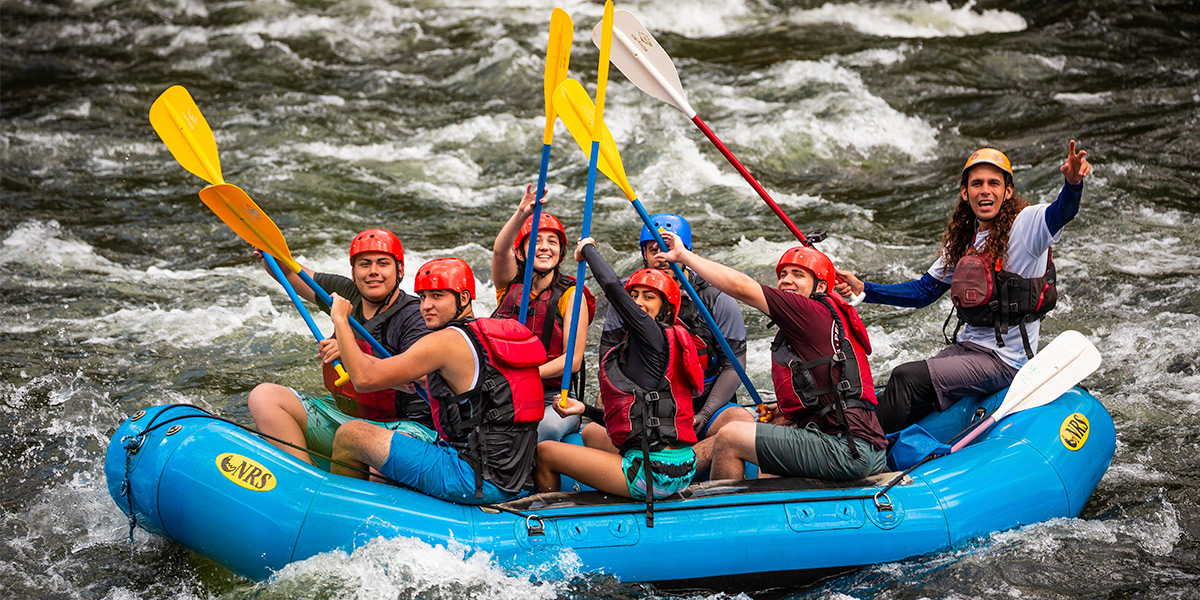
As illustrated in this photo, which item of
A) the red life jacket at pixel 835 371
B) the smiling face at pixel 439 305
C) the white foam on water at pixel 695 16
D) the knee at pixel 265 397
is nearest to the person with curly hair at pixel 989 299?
the red life jacket at pixel 835 371

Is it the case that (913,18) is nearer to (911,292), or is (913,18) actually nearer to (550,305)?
(911,292)

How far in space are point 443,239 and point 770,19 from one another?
820cm

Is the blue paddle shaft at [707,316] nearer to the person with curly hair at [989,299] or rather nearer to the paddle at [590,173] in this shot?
the paddle at [590,173]

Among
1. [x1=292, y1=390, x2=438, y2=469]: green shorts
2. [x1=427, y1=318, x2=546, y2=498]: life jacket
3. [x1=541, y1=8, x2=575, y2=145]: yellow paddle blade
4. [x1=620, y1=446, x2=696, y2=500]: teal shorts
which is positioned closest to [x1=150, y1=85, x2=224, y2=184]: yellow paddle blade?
[x1=292, y1=390, x2=438, y2=469]: green shorts

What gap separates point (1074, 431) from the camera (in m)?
4.51

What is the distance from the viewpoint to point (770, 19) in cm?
1517

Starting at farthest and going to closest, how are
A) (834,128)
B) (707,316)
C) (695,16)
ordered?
1. (695,16)
2. (834,128)
3. (707,316)

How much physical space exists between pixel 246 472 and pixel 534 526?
109 centimetres

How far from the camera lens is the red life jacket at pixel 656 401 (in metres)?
3.91

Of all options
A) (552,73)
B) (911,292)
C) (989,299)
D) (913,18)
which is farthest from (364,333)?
(913,18)

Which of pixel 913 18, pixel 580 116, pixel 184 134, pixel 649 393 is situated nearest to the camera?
pixel 649 393

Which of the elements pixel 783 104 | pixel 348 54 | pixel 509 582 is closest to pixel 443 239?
pixel 783 104

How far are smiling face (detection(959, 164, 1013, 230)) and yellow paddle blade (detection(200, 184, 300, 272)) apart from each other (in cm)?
294

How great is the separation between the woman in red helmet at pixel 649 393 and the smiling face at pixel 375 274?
100cm
